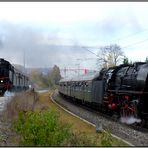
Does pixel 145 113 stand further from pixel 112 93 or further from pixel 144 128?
pixel 112 93

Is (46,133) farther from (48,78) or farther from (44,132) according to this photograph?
(48,78)

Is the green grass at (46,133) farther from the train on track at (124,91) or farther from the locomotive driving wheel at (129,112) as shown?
the locomotive driving wheel at (129,112)

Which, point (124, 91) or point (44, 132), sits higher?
point (124, 91)

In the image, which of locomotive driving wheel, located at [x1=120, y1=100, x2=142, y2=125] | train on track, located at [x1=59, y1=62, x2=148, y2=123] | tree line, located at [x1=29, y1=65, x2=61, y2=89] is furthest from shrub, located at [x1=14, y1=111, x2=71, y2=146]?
tree line, located at [x1=29, y1=65, x2=61, y2=89]

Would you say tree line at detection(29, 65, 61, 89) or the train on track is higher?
tree line at detection(29, 65, 61, 89)

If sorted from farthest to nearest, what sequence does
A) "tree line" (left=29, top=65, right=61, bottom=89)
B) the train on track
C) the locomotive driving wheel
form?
1. "tree line" (left=29, top=65, right=61, bottom=89)
2. the locomotive driving wheel
3. the train on track

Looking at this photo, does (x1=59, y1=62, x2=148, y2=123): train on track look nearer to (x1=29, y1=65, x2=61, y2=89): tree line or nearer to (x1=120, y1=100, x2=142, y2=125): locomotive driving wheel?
(x1=120, y1=100, x2=142, y2=125): locomotive driving wheel

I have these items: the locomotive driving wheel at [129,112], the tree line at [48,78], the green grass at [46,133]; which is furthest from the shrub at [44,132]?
the tree line at [48,78]

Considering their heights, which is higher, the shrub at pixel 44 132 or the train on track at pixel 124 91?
the train on track at pixel 124 91

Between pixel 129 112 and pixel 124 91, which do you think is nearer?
pixel 129 112

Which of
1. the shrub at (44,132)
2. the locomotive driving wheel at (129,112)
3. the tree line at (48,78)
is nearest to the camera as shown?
the shrub at (44,132)

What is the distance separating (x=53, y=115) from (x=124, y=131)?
25.8ft

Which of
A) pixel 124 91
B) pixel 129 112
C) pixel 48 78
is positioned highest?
pixel 48 78

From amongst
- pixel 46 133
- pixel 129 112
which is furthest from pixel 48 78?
pixel 46 133
